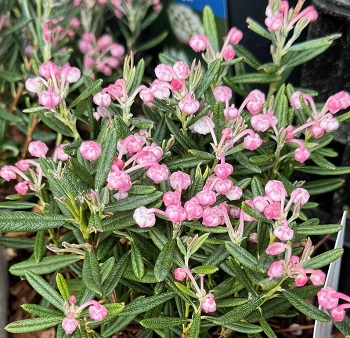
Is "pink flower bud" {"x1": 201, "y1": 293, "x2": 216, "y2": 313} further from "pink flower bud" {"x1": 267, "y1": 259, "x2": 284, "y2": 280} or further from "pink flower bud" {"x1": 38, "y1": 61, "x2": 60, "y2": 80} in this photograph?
"pink flower bud" {"x1": 38, "y1": 61, "x2": 60, "y2": 80}

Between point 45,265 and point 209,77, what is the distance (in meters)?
0.41

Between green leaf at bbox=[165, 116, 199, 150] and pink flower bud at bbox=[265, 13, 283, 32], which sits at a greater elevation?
pink flower bud at bbox=[265, 13, 283, 32]

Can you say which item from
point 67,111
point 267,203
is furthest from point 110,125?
point 267,203

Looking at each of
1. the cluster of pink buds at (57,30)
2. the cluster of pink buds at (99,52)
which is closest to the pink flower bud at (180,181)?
the cluster of pink buds at (57,30)

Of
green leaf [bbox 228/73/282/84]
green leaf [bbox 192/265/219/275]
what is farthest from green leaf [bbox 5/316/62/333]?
green leaf [bbox 228/73/282/84]

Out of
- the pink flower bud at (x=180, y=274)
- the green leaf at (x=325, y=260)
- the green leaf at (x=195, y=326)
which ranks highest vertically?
the green leaf at (x=325, y=260)

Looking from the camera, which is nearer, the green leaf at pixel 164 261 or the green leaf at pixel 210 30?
the green leaf at pixel 164 261

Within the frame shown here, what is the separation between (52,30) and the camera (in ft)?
4.26

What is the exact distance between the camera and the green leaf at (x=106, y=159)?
2.79 feet

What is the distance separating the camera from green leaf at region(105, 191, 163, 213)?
2.82 ft

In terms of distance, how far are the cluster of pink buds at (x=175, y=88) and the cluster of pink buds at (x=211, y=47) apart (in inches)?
2.9

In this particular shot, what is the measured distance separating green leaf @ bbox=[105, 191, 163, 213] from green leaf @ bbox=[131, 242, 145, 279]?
72 millimetres

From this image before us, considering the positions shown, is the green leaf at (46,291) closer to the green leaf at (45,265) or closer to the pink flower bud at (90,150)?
the green leaf at (45,265)

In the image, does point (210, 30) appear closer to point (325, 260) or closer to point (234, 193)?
point (234, 193)
